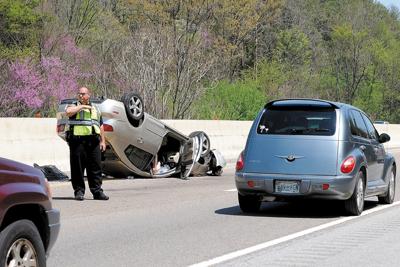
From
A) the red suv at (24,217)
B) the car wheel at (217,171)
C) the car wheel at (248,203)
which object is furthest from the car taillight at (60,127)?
the red suv at (24,217)

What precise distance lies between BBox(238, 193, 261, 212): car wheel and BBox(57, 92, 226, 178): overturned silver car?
432cm

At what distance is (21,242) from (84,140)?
23.8ft

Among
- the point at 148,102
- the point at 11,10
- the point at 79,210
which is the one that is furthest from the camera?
the point at 11,10

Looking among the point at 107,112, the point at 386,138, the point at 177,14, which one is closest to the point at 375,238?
the point at 386,138

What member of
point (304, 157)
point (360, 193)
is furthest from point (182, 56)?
point (304, 157)

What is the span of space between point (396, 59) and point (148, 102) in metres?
48.5

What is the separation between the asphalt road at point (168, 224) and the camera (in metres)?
8.05

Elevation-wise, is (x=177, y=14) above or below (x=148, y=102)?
above

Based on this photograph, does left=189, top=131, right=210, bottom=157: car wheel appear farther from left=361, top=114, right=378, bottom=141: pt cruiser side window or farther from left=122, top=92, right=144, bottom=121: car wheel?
left=361, top=114, right=378, bottom=141: pt cruiser side window

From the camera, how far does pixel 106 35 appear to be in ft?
140

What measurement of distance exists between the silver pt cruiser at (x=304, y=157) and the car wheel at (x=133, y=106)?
14.9 ft

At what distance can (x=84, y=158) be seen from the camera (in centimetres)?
1287

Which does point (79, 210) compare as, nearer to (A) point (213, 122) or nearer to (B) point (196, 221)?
(B) point (196, 221)

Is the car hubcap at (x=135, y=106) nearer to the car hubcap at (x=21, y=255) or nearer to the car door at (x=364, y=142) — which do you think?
the car door at (x=364, y=142)
